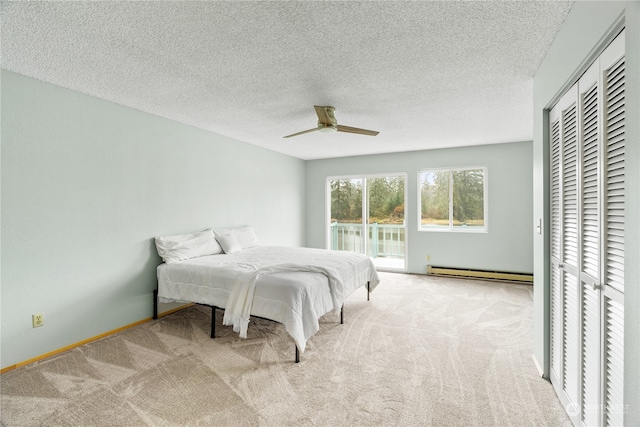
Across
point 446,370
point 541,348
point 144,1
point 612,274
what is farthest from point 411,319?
point 144,1

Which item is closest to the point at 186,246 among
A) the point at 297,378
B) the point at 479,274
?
the point at 297,378

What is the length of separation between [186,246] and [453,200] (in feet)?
15.1

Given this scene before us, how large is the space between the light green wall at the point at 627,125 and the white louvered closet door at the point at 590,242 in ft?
0.26

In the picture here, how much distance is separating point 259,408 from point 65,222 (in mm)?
2446

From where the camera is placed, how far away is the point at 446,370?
232 centimetres

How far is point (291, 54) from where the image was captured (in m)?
2.12

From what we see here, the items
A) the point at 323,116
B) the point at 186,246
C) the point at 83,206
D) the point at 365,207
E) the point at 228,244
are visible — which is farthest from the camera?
the point at 365,207

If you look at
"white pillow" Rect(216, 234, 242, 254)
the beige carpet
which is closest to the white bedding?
"white pillow" Rect(216, 234, 242, 254)

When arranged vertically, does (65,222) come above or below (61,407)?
above

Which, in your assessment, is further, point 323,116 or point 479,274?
point 479,274

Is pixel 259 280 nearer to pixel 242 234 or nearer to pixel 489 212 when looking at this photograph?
pixel 242 234

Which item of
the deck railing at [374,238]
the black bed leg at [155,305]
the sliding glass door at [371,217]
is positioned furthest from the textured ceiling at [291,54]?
the deck railing at [374,238]

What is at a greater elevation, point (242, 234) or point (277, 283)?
point (242, 234)

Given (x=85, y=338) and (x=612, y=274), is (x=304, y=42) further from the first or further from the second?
(x=85, y=338)
